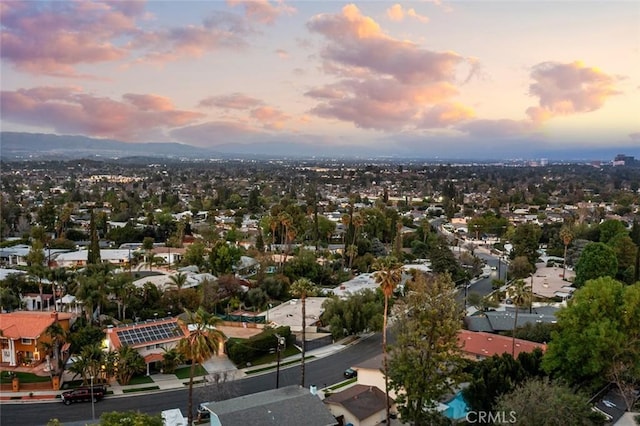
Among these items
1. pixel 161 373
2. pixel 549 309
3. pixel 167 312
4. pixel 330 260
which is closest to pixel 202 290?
pixel 167 312

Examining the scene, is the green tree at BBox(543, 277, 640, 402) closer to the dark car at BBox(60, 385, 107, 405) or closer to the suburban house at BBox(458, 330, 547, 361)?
the suburban house at BBox(458, 330, 547, 361)

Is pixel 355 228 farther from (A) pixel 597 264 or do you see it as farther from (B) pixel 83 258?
(B) pixel 83 258

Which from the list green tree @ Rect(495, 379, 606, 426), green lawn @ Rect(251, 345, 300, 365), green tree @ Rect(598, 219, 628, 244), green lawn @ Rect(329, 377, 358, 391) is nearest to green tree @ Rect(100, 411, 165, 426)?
green lawn @ Rect(329, 377, 358, 391)

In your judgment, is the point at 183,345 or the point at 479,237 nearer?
the point at 183,345

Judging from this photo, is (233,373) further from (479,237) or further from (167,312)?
(479,237)

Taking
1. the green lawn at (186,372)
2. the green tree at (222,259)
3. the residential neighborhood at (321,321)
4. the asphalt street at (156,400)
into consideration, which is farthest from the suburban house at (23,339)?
the green tree at (222,259)

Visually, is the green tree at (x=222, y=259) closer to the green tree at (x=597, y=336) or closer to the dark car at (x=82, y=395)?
the dark car at (x=82, y=395)
